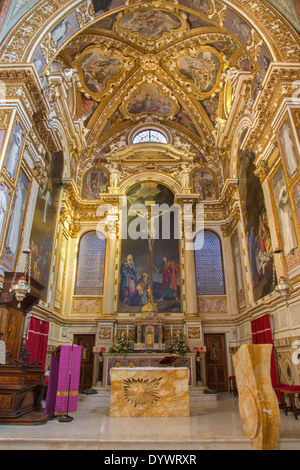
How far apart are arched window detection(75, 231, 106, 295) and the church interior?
6 cm

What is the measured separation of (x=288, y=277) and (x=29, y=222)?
7.90 m

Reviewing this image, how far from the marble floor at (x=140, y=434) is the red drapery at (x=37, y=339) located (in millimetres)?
3532

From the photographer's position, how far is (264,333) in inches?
402

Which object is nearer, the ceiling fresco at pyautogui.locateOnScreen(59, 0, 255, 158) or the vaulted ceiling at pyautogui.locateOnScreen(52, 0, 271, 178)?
the vaulted ceiling at pyautogui.locateOnScreen(52, 0, 271, 178)

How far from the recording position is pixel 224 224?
53.0ft

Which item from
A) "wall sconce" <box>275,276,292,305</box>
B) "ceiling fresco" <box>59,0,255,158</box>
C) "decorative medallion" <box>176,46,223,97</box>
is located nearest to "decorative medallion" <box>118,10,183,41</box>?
"ceiling fresco" <box>59,0,255,158</box>

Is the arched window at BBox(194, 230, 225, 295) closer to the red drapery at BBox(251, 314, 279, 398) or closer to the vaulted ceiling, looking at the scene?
the red drapery at BBox(251, 314, 279, 398)

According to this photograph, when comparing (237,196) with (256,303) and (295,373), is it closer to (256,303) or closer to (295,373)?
(256,303)

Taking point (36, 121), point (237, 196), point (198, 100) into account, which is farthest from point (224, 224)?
point (36, 121)

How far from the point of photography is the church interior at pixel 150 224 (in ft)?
23.4

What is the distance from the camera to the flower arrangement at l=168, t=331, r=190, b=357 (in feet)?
41.3

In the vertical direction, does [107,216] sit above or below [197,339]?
above

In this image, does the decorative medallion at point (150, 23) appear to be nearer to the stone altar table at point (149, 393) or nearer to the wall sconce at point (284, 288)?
the wall sconce at point (284, 288)

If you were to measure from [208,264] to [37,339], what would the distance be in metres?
8.50
